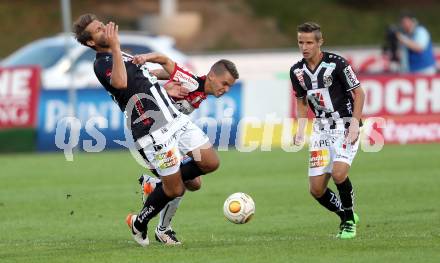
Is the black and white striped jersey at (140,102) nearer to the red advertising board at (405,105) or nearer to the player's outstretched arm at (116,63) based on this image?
the player's outstretched arm at (116,63)

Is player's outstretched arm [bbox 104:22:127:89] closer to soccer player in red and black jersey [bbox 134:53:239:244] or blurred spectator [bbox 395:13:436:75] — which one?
soccer player in red and black jersey [bbox 134:53:239:244]

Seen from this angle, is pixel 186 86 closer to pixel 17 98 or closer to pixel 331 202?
pixel 331 202

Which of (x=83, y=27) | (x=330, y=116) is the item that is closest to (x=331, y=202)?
(x=330, y=116)

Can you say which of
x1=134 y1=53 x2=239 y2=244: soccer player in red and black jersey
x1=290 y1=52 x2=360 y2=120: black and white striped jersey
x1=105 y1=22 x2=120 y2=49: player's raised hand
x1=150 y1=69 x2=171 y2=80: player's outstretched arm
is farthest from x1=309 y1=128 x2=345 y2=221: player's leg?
x1=105 y1=22 x2=120 y2=49: player's raised hand

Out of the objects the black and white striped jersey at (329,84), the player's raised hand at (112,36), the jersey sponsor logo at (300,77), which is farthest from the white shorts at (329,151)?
the player's raised hand at (112,36)

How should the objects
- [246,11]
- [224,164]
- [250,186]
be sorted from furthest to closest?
1. [246,11]
2. [224,164]
3. [250,186]

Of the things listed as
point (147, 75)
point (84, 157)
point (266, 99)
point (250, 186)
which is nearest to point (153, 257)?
point (147, 75)

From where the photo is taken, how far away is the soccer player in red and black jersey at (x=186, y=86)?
1053 cm

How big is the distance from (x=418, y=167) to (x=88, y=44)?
887 cm

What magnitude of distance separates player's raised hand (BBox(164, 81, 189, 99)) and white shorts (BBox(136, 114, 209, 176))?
0.29 metres

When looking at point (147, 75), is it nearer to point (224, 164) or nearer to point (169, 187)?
point (169, 187)

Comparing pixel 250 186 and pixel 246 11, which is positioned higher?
pixel 246 11

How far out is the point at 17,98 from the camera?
854 inches

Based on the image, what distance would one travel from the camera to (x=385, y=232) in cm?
1127
